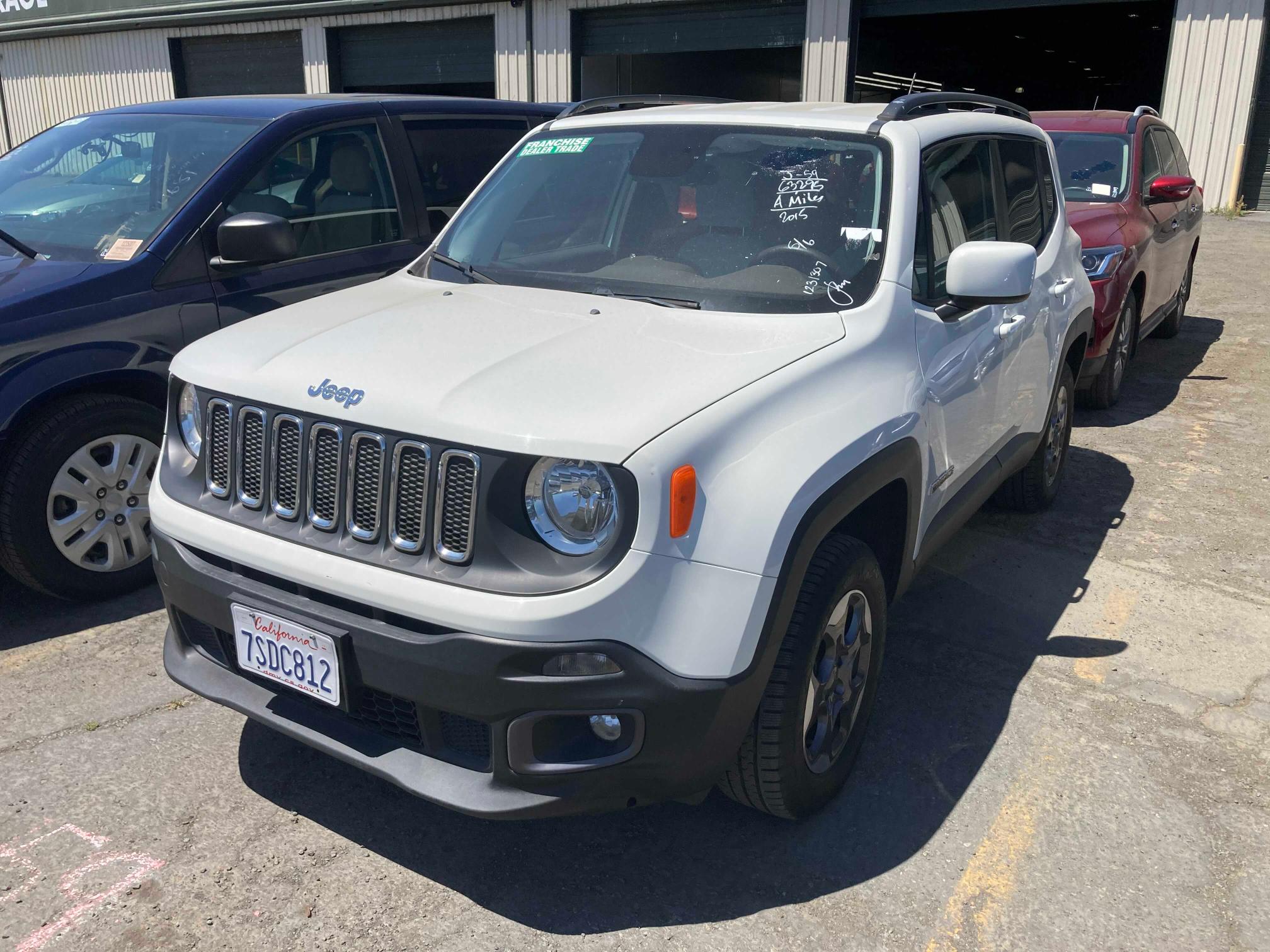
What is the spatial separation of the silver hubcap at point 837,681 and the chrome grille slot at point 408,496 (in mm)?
1031

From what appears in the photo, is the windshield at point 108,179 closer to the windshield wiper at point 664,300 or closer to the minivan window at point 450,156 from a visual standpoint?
the minivan window at point 450,156

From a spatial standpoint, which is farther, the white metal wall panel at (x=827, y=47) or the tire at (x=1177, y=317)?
the white metal wall panel at (x=827, y=47)

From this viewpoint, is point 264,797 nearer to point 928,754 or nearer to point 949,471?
point 928,754

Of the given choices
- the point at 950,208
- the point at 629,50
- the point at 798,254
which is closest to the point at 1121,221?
the point at 950,208

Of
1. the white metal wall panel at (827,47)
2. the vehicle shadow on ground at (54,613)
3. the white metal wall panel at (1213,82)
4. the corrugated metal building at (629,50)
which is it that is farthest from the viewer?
the white metal wall panel at (827,47)

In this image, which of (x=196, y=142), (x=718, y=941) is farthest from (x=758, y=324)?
(x=196, y=142)

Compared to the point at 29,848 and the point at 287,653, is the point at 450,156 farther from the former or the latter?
the point at 29,848

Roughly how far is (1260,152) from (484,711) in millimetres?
16948

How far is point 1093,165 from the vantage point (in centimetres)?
750

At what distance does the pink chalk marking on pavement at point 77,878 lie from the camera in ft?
8.24

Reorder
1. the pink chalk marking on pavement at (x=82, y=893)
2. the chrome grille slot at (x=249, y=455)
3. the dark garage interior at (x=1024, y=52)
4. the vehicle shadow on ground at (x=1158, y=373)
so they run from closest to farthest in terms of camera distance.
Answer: the pink chalk marking on pavement at (x=82, y=893), the chrome grille slot at (x=249, y=455), the vehicle shadow on ground at (x=1158, y=373), the dark garage interior at (x=1024, y=52)

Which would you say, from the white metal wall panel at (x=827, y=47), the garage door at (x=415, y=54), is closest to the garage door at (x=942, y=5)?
the white metal wall panel at (x=827, y=47)

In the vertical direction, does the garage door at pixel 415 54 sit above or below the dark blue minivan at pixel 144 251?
above

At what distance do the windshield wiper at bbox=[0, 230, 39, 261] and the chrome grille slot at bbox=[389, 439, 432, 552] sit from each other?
263 centimetres
